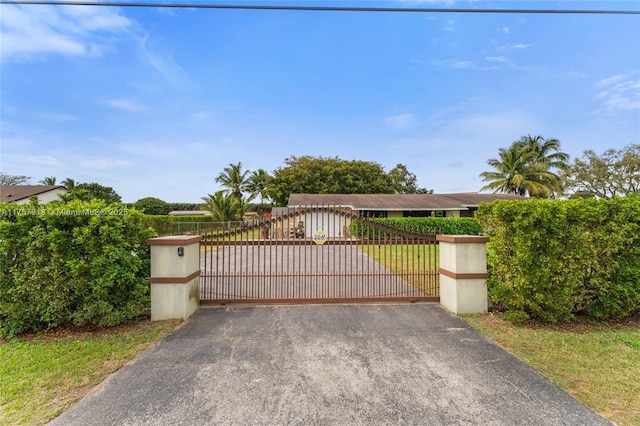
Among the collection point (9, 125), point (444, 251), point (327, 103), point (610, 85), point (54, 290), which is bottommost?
point (54, 290)

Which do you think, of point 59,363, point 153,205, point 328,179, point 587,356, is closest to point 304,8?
point 59,363

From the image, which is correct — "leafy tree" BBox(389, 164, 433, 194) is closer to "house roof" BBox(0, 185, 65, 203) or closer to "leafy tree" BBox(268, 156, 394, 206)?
"leafy tree" BBox(268, 156, 394, 206)

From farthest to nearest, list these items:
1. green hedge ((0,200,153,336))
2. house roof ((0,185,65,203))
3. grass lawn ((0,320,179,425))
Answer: house roof ((0,185,65,203)), green hedge ((0,200,153,336)), grass lawn ((0,320,179,425))

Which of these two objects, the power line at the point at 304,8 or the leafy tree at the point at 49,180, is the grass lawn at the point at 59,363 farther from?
the leafy tree at the point at 49,180

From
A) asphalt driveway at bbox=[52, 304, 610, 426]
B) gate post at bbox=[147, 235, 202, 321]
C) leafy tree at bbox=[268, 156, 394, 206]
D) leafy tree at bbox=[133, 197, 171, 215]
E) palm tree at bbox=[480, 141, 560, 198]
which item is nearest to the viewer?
asphalt driveway at bbox=[52, 304, 610, 426]

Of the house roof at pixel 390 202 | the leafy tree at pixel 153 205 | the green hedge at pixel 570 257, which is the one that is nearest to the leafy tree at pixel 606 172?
the house roof at pixel 390 202

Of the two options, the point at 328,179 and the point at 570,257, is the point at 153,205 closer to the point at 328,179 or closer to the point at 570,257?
the point at 328,179

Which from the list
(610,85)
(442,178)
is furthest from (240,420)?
(442,178)

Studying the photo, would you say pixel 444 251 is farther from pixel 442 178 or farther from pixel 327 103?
pixel 442 178

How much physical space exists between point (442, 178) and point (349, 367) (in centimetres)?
4308

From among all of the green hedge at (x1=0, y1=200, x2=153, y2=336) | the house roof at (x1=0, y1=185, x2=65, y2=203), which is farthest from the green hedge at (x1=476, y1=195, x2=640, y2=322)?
the house roof at (x1=0, y1=185, x2=65, y2=203)

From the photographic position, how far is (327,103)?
16.0m

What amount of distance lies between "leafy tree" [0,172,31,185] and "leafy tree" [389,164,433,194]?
59712 millimetres

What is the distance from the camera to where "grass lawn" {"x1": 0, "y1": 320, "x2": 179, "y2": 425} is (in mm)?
2445
